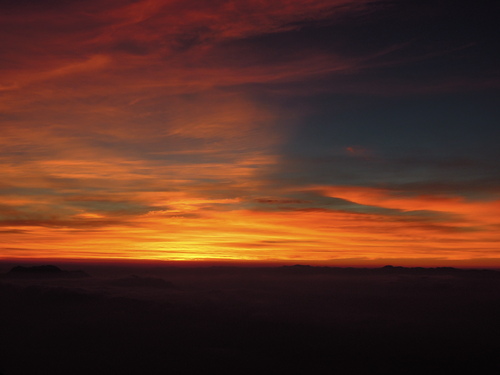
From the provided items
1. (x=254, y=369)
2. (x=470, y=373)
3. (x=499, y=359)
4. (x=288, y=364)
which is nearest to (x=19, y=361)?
(x=254, y=369)

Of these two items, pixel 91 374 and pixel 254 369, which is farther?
pixel 254 369

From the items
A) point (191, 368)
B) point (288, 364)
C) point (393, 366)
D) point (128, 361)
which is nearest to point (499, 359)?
point (393, 366)

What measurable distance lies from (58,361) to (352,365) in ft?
435

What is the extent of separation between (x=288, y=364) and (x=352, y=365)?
29.4 metres

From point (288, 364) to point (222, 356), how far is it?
3157cm

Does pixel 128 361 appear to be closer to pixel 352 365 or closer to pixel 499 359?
pixel 352 365

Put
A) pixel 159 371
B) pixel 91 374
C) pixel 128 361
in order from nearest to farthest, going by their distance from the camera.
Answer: pixel 91 374 → pixel 159 371 → pixel 128 361

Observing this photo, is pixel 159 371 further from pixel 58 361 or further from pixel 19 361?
pixel 19 361

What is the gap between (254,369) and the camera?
595 ft

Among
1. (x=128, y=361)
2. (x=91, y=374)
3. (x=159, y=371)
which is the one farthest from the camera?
(x=128, y=361)

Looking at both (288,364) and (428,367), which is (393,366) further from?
(288,364)

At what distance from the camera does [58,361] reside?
18350 cm

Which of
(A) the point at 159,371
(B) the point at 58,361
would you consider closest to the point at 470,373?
(A) the point at 159,371

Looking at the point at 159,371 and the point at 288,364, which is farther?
→ the point at 288,364
